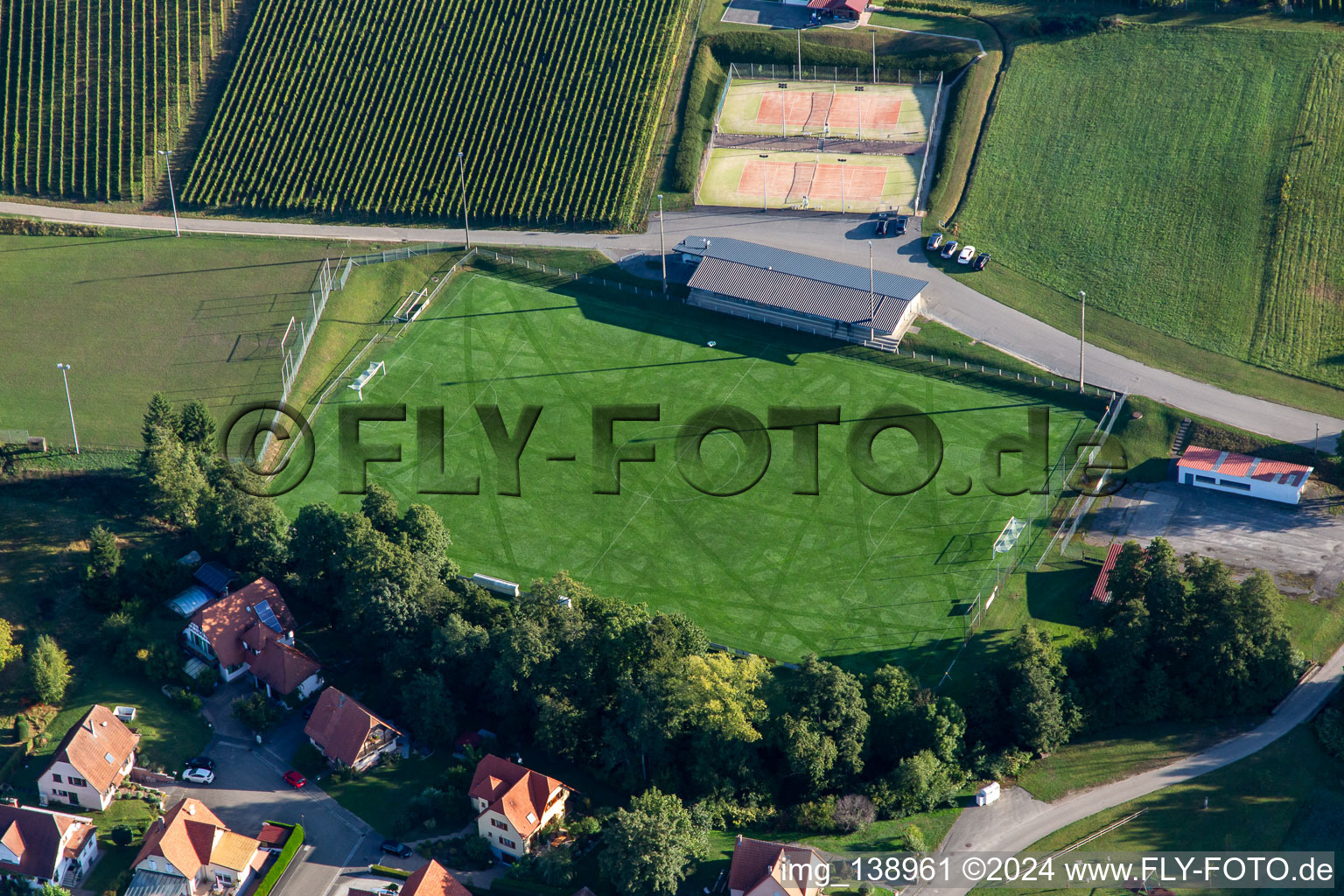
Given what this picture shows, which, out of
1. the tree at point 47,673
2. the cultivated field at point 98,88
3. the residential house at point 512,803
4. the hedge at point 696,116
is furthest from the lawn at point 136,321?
the residential house at point 512,803

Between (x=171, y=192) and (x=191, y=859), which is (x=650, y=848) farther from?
(x=171, y=192)

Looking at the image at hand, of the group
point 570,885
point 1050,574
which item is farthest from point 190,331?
point 1050,574

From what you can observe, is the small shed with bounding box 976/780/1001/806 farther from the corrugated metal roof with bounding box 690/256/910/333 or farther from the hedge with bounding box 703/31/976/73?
the hedge with bounding box 703/31/976/73

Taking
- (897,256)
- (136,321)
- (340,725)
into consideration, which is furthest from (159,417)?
(897,256)

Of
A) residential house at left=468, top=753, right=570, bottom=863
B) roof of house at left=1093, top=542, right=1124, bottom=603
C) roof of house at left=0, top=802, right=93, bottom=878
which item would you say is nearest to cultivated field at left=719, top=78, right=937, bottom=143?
roof of house at left=1093, top=542, right=1124, bottom=603

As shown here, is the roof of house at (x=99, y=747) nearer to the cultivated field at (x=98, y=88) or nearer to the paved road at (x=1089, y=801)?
the paved road at (x=1089, y=801)

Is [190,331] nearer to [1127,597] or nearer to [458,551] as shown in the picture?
[458,551]
